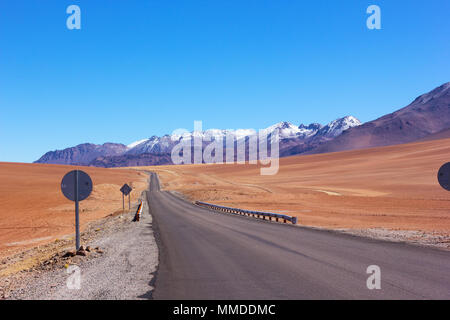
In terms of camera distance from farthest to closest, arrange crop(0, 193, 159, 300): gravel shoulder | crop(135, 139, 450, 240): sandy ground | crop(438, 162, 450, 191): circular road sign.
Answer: crop(135, 139, 450, 240): sandy ground, crop(438, 162, 450, 191): circular road sign, crop(0, 193, 159, 300): gravel shoulder

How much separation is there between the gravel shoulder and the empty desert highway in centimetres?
47

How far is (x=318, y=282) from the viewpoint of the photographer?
8.50 m

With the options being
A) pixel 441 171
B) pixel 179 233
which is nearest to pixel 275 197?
pixel 179 233

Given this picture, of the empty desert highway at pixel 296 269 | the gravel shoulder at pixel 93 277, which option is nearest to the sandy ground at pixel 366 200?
the empty desert highway at pixel 296 269

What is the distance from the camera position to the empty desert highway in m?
7.68

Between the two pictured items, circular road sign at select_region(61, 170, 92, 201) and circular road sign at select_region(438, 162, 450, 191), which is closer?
circular road sign at select_region(61, 170, 92, 201)

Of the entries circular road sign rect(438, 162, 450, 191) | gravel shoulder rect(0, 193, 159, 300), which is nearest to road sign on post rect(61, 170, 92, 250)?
gravel shoulder rect(0, 193, 159, 300)

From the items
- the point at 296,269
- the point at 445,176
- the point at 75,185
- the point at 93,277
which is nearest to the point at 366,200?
the point at 445,176

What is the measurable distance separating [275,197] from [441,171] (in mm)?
45260

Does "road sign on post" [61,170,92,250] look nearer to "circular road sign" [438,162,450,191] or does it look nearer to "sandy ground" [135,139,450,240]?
"circular road sign" [438,162,450,191]

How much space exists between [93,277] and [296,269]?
4850 mm

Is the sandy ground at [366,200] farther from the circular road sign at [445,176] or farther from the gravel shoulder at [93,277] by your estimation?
the gravel shoulder at [93,277]

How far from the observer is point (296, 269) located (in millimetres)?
9961
